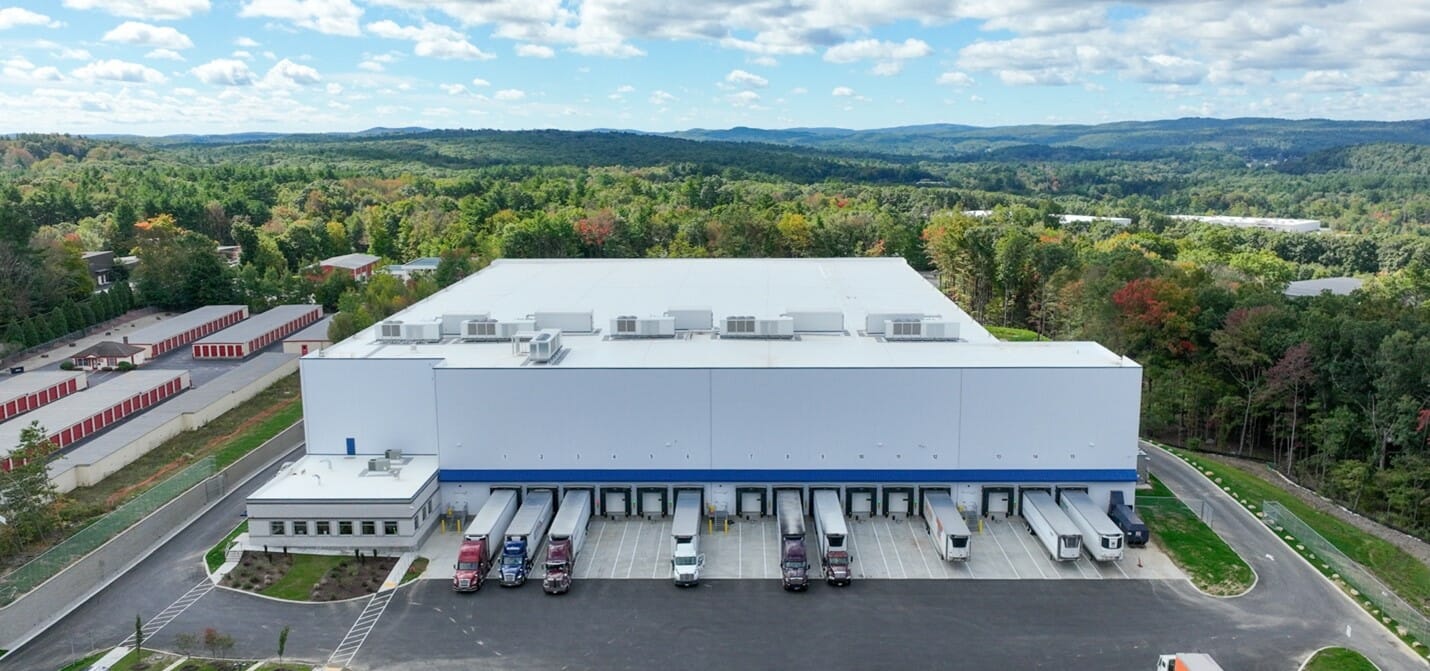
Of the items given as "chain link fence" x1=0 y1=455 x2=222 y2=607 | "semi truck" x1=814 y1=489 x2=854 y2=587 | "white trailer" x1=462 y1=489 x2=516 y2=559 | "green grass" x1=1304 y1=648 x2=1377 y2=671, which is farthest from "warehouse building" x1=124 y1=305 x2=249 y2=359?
"green grass" x1=1304 y1=648 x2=1377 y2=671

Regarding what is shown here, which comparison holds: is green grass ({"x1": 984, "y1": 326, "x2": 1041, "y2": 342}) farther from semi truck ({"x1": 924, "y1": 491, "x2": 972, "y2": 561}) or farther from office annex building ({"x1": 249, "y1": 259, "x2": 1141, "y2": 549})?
semi truck ({"x1": 924, "y1": 491, "x2": 972, "y2": 561})

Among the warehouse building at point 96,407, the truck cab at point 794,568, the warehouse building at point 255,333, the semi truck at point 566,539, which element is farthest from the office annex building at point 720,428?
the warehouse building at point 255,333

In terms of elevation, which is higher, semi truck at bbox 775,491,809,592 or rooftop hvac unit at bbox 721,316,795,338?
rooftop hvac unit at bbox 721,316,795,338

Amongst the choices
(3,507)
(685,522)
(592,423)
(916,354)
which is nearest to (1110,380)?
(916,354)

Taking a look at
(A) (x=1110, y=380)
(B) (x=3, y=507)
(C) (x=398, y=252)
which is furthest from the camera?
(C) (x=398, y=252)

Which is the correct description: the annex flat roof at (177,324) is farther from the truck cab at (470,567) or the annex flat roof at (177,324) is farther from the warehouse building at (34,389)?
the truck cab at (470,567)

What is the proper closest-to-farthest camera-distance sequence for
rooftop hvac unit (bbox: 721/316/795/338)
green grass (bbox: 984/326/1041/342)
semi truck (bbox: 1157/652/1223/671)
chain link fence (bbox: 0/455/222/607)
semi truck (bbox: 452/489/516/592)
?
semi truck (bbox: 1157/652/1223/671), chain link fence (bbox: 0/455/222/607), semi truck (bbox: 452/489/516/592), rooftop hvac unit (bbox: 721/316/795/338), green grass (bbox: 984/326/1041/342)

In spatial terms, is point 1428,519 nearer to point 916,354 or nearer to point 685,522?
point 916,354
